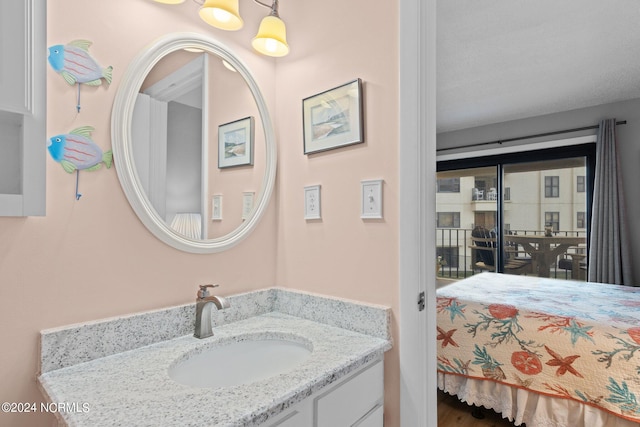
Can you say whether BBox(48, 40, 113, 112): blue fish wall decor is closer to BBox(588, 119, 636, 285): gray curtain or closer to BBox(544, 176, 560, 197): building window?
BBox(588, 119, 636, 285): gray curtain

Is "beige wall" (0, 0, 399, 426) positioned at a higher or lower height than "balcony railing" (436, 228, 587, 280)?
higher

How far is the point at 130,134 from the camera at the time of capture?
104cm

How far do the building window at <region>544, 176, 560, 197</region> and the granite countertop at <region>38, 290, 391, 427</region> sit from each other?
3949 mm

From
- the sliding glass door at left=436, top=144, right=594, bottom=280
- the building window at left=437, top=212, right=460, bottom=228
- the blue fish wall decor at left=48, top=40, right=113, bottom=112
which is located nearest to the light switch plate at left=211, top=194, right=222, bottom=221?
the blue fish wall decor at left=48, top=40, right=113, bottom=112

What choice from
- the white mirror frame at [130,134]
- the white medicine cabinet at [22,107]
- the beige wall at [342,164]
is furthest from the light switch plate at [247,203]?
the white medicine cabinet at [22,107]

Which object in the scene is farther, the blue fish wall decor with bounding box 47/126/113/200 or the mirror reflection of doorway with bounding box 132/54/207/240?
the mirror reflection of doorway with bounding box 132/54/207/240

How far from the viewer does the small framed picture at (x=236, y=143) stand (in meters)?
1.30

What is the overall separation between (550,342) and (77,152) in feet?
7.79

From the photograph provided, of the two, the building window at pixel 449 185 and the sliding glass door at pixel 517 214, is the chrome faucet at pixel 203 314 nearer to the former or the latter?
the sliding glass door at pixel 517 214

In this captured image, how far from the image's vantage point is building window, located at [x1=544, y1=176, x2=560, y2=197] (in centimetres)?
395

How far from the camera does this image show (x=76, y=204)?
938 mm

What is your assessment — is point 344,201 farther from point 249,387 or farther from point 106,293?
point 106,293

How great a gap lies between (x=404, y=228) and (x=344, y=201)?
10.4 inches

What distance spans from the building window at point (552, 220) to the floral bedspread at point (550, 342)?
1.61 meters
